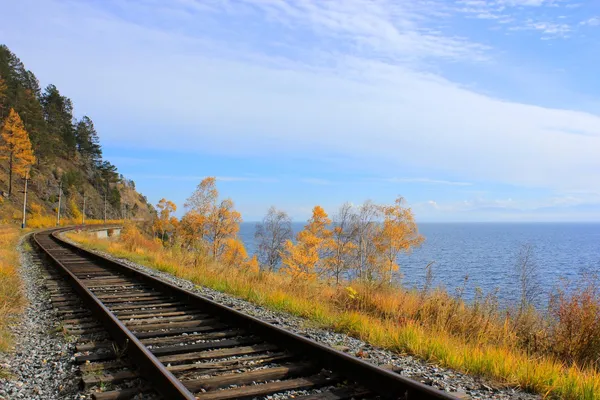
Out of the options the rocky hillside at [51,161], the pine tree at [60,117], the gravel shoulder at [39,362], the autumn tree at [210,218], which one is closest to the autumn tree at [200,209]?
the autumn tree at [210,218]

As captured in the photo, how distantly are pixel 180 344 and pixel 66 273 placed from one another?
7908 millimetres

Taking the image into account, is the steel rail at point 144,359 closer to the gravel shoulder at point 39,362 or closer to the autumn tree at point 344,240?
the gravel shoulder at point 39,362

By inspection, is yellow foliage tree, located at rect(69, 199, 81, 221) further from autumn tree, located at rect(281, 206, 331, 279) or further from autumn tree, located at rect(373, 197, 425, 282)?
autumn tree, located at rect(373, 197, 425, 282)

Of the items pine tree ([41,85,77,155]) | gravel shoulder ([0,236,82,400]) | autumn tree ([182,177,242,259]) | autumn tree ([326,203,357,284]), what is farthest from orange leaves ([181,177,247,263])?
gravel shoulder ([0,236,82,400])

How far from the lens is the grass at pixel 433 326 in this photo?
4375 mm

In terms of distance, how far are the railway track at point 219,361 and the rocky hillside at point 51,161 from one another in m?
48.7

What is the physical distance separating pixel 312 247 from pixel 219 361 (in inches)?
1823

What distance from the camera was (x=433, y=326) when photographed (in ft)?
21.6

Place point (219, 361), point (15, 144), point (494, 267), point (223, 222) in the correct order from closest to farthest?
point (219, 361) < point (494, 267) < point (15, 144) < point (223, 222)

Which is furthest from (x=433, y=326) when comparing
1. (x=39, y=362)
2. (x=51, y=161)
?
(x=51, y=161)

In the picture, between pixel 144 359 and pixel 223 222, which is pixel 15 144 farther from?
pixel 144 359

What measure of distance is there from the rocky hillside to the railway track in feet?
160

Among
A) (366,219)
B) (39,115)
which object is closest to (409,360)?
(366,219)

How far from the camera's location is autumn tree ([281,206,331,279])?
160 feet
